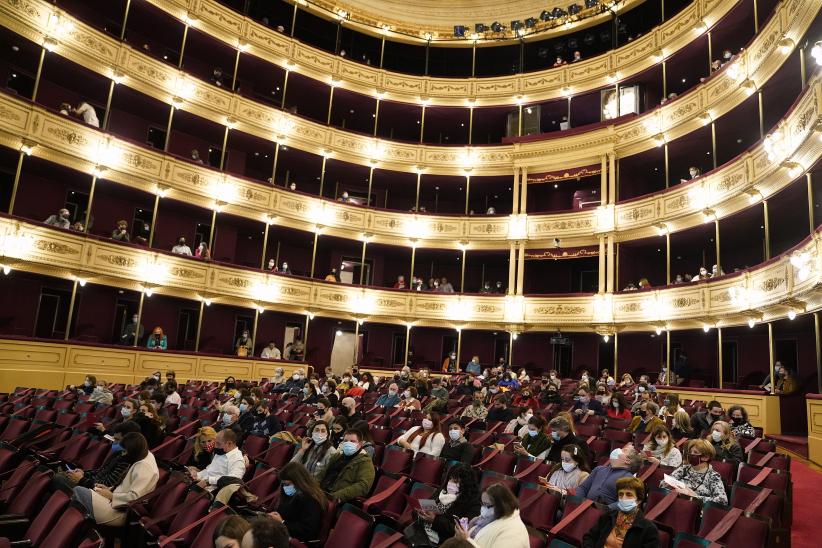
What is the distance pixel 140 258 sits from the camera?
55.4 feet

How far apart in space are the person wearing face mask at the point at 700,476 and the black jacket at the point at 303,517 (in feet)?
10.2

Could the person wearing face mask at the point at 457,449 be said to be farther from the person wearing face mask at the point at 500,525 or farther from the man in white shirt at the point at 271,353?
the man in white shirt at the point at 271,353

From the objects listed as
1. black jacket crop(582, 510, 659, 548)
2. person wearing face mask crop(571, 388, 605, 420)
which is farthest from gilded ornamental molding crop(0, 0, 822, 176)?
black jacket crop(582, 510, 659, 548)

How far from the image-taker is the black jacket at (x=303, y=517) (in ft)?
14.6

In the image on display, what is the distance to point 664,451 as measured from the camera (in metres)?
6.46

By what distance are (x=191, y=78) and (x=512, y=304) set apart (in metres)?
12.9

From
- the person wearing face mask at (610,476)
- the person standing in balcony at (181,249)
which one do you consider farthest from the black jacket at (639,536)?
the person standing in balcony at (181,249)

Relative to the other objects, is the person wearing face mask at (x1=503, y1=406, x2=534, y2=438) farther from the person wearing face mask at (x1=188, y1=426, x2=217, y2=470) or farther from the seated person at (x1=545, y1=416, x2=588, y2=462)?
the person wearing face mask at (x1=188, y1=426, x2=217, y2=470)

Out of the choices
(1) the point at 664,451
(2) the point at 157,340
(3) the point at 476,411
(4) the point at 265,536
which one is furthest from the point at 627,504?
(2) the point at 157,340

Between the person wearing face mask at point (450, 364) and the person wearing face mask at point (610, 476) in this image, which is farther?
the person wearing face mask at point (450, 364)

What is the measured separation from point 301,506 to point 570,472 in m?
2.72

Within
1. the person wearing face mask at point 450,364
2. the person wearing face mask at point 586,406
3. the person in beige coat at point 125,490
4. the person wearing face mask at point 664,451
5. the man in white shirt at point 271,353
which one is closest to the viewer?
the person in beige coat at point 125,490

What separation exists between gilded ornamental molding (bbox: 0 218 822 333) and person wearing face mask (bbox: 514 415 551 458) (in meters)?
5.96

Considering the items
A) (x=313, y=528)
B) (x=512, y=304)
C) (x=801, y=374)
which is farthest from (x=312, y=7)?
(x=313, y=528)
